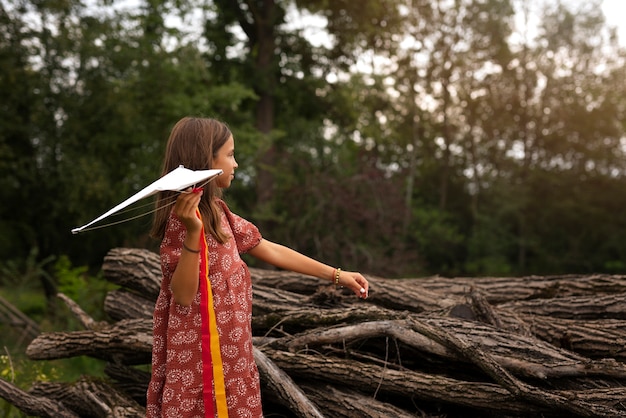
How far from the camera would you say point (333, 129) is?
20.9 meters

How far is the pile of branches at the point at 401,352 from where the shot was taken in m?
3.88

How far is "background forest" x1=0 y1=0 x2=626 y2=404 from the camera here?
13023 millimetres

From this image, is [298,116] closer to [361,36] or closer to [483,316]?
[361,36]

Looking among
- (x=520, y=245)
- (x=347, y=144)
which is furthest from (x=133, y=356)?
(x=520, y=245)

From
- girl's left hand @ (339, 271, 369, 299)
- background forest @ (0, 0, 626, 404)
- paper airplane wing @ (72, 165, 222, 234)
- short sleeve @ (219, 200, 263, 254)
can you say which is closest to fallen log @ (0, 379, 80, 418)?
short sleeve @ (219, 200, 263, 254)

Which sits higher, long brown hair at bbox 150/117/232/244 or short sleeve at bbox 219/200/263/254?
long brown hair at bbox 150/117/232/244

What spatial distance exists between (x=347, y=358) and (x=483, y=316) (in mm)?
962

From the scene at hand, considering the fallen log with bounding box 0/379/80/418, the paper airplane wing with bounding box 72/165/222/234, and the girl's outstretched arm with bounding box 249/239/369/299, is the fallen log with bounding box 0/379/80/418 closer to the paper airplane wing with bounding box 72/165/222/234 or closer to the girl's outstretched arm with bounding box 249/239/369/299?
the girl's outstretched arm with bounding box 249/239/369/299

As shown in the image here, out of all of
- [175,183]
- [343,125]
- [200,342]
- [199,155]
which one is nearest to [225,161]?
[199,155]

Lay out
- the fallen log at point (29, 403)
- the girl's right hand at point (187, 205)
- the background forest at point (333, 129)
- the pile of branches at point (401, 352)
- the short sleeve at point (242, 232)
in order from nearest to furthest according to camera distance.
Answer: the girl's right hand at point (187, 205) → the short sleeve at point (242, 232) → the pile of branches at point (401, 352) → the fallen log at point (29, 403) → the background forest at point (333, 129)

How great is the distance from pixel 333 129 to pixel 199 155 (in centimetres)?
1829

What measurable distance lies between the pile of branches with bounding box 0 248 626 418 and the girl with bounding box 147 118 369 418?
3.43ft

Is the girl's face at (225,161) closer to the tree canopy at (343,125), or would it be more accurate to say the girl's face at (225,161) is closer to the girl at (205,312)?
the girl at (205,312)

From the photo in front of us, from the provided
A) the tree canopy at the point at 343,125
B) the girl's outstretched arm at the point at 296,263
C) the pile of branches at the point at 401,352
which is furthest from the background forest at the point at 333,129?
the girl's outstretched arm at the point at 296,263
